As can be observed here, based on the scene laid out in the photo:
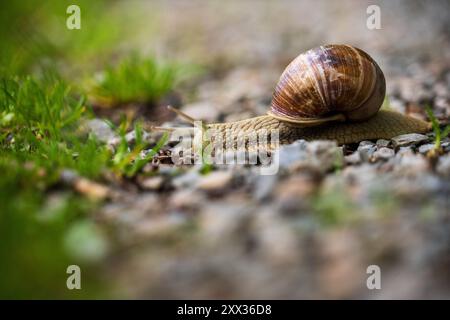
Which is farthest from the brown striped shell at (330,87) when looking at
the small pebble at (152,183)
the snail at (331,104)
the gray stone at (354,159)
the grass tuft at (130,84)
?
the grass tuft at (130,84)

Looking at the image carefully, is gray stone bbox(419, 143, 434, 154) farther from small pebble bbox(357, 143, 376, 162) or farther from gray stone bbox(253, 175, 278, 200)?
gray stone bbox(253, 175, 278, 200)

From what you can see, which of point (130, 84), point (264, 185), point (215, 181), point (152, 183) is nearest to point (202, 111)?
point (130, 84)

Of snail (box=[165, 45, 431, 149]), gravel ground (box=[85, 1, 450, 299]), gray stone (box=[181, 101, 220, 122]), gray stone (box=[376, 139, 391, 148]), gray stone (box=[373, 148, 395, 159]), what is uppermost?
gray stone (box=[181, 101, 220, 122])

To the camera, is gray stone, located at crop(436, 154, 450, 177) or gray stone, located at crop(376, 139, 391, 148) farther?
gray stone, located at crop(376, 139, 391, 148)

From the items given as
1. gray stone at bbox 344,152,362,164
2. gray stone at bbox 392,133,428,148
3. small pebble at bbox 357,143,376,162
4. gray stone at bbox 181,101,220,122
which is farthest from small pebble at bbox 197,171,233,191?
gray stone at bbox 181,101,220,122

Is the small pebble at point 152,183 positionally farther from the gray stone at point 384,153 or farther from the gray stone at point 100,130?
the gray stone at point 384,153

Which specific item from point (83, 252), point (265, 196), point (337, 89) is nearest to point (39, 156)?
point (83, 252)

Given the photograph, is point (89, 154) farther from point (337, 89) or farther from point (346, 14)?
point (346, 14)
